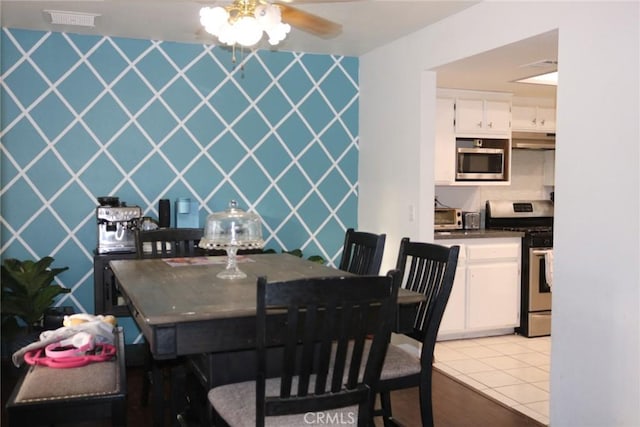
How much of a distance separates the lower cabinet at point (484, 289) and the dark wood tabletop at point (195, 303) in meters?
2.05

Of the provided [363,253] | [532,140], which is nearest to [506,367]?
[363,253]

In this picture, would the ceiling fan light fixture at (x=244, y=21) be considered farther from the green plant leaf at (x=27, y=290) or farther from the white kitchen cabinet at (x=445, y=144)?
the white kitchen cabinet at (x=445, y=144)

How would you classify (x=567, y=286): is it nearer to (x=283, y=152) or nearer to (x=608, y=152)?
(x=608, y=152)

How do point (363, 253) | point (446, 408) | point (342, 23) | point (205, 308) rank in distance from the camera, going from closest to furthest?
1. point (205, 308)
2. point (363, 253)
3. point (446, 408)
4. point (342, 23)

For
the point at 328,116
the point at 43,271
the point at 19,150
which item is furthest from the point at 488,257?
the point at 19,150

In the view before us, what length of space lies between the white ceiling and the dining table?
4.32ft

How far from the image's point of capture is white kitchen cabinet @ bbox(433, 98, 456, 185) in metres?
4.75

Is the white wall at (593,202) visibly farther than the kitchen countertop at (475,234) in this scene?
No

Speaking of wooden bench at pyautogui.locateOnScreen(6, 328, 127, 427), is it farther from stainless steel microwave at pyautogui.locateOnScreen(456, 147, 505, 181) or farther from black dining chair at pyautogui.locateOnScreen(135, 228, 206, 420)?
stainless steel microwave at pyautogui.locateOnScreen(456, 147, 505, 181)

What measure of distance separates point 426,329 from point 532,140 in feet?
11.3

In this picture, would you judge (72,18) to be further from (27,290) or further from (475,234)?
(475,234)

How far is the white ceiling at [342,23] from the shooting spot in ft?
10.9

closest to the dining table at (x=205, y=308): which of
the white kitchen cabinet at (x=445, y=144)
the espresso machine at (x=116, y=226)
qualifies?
the espresso machine at (x=116, y=226)

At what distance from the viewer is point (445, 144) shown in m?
4.79
